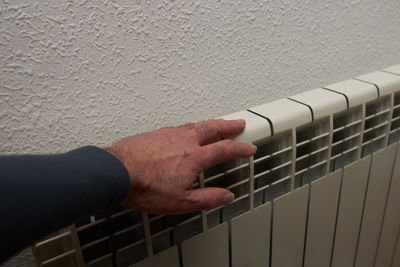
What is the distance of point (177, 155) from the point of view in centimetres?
38

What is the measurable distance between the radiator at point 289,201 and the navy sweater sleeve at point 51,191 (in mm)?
99

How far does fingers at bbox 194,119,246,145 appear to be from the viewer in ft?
1.40

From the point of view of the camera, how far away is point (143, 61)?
44cm

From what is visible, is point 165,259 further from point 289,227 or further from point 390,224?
point 390,224

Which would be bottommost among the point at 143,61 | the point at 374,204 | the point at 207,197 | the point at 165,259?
the point at 374,204

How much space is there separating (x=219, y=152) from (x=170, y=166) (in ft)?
0.22

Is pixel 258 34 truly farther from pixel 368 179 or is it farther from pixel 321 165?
pixel 368 179

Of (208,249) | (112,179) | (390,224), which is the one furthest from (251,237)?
(390,224)

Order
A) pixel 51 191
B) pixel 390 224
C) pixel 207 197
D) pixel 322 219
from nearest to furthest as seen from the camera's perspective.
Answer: pixel 51 191 < pixel 207 197 < pixel 322 219 < pixel 390 224

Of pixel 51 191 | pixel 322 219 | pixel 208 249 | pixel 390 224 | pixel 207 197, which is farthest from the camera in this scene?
pixel 390 224

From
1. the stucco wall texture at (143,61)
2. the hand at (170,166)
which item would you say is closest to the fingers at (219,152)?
the hand at (170,166)

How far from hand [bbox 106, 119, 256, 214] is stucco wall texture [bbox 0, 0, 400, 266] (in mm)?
74

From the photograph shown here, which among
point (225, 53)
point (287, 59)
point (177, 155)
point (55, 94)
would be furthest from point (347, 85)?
point (55, 94)

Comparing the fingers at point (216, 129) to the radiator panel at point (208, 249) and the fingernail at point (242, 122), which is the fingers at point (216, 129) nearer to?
the fingernail at point (242, 122)
